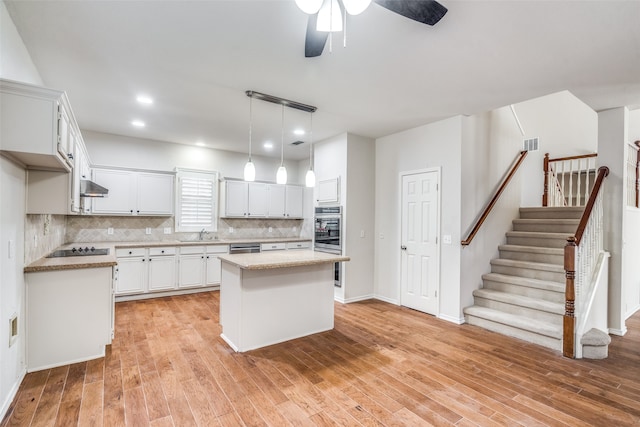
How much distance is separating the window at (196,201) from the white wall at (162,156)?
21 centimetres

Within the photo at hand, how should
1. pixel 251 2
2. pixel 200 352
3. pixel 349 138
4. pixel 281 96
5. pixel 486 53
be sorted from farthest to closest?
pixel 349 138 → pixel 281 96 → pixel 200 352 → pixel 486 53 → pixel 251 2

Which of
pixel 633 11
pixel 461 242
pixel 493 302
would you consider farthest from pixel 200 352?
pixel 633 11

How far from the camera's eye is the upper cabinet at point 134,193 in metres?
4.98

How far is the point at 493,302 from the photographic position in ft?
13.6

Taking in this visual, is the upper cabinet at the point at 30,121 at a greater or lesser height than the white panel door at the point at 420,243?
greater

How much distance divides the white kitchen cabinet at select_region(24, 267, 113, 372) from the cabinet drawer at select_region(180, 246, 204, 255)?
2285mm

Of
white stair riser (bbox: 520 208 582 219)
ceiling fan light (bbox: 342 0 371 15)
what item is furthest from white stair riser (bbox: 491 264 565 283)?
ceiling fan light (bbox: 342 0 371 15)

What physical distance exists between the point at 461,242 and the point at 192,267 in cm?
431

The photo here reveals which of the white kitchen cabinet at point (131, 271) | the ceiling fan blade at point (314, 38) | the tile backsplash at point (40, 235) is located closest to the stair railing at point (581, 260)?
the ceiling fan blade at point (314, 38)

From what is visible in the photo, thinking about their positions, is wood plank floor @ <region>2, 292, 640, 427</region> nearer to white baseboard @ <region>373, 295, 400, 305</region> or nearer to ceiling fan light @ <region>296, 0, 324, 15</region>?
white baseboard @ <region>373, 295, 400, 305</region>

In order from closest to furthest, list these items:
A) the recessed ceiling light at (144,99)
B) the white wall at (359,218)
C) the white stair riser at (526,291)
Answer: the recessed ceiling light at (144,99) < the white stair riser at (526,291) < the white wall at (359,218)

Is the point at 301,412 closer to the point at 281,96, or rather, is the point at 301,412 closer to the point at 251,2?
the point at 251,2

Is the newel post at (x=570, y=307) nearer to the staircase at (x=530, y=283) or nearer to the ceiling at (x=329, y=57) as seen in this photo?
the staircase at (x=530, y=283)

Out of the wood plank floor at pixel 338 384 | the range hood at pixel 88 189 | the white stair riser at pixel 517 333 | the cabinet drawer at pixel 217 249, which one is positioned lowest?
the wood plank floor at pixel 338 384
